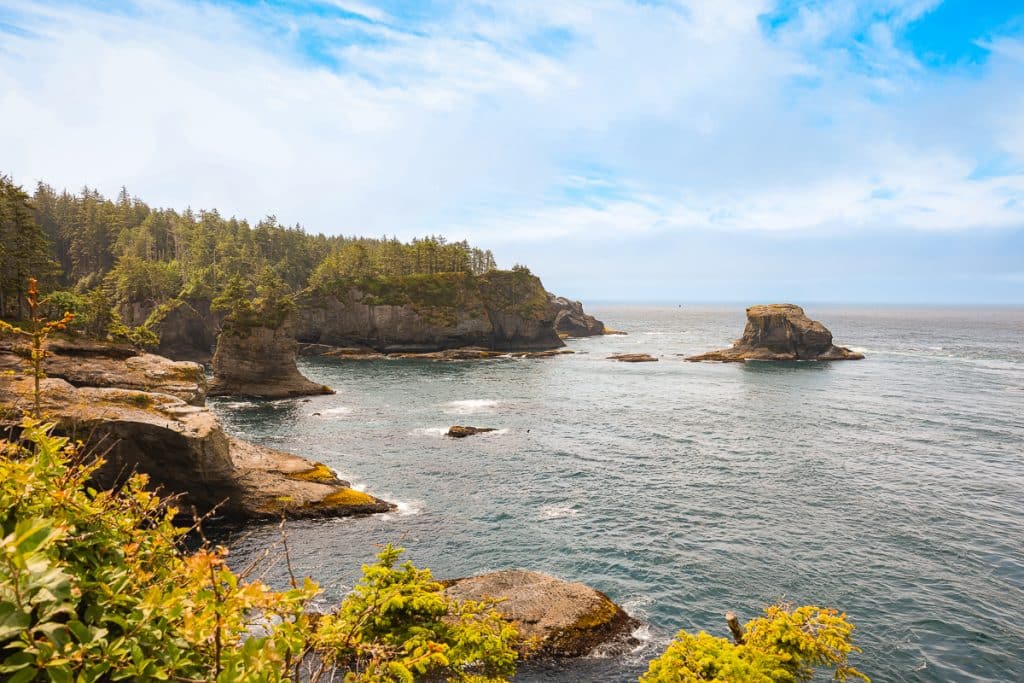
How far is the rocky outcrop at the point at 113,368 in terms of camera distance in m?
40.0

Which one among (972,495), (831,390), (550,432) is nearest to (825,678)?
(972,495)

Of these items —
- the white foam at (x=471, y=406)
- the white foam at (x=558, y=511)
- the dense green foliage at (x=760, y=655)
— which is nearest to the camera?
the dense green foliage at (x=760, y=655)

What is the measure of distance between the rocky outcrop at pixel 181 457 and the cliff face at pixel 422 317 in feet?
266

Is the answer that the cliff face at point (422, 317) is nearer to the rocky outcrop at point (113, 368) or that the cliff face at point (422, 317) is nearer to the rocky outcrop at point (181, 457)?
the rocky outcrop at point (113, 368)

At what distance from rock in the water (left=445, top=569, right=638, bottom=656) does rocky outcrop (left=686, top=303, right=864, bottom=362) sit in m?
96.8

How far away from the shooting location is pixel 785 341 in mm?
110125

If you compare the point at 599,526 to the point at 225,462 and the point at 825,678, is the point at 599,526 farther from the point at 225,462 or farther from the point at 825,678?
the point at 225,462

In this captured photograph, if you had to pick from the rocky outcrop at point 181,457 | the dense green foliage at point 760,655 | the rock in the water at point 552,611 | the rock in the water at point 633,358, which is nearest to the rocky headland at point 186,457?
the rocky outcrop at point 181,457

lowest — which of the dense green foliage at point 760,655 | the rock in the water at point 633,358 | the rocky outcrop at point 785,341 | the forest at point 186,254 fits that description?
the rock in the water at point 633,358

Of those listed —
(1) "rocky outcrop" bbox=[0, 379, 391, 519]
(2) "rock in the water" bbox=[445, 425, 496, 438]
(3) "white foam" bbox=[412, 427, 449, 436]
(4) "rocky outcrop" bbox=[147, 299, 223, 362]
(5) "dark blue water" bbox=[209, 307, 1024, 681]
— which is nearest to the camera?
(5) "dark blue water" bbox=[209, 307, 1024, 681]

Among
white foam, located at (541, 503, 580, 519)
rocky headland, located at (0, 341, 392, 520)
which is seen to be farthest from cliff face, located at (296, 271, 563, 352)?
white foam, located at (541, 503, 580, 519)

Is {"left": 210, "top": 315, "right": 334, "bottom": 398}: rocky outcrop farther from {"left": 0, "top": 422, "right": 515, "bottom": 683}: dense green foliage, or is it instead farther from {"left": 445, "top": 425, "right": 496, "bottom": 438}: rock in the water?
{"left": 0, "top": 422, "right": 515, "bottom": 683}: dense green foliage

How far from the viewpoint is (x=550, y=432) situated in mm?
54875

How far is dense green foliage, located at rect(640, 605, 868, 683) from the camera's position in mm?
11164
